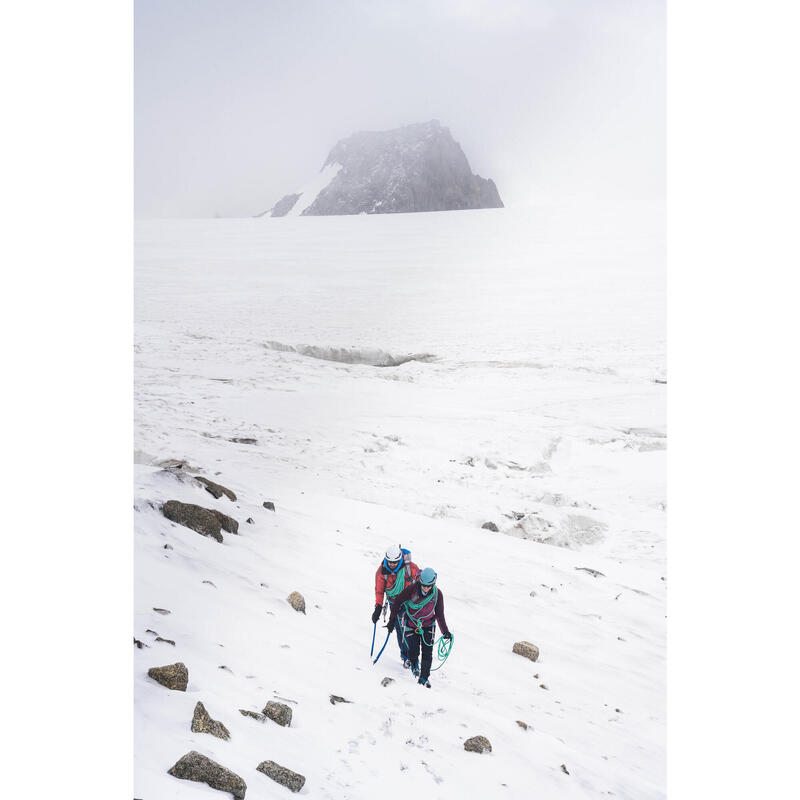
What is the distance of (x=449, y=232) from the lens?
70.0 feet

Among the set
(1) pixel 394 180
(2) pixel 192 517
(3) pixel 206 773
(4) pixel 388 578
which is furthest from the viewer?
(1) pixel 394 180

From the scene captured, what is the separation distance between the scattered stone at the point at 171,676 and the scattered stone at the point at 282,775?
0.54 meters

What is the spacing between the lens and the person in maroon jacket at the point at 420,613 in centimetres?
357

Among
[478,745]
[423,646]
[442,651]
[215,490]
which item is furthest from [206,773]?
[215,490]

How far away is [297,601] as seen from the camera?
404 cm

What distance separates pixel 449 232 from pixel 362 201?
466cm

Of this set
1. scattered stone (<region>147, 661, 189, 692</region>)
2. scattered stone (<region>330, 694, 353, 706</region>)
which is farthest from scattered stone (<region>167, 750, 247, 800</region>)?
scattered stone (<region>330, 694, 353, 706</region>)

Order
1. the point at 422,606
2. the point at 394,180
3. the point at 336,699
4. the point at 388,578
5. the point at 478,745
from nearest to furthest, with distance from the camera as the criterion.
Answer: the point at 478,745 < the point at 336,699 < the point at 422,606 < the point at 388,578 < the point at 394,180

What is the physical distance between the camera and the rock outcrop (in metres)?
17.8

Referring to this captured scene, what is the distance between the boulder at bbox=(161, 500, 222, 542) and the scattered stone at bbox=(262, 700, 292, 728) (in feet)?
7.10

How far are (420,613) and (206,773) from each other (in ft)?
5.73

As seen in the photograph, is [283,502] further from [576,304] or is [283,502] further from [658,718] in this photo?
[576,304]

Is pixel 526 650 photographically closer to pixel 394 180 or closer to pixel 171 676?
pixel 171 676

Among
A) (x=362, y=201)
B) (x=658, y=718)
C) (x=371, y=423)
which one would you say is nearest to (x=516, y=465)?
(x=371, y=423)
